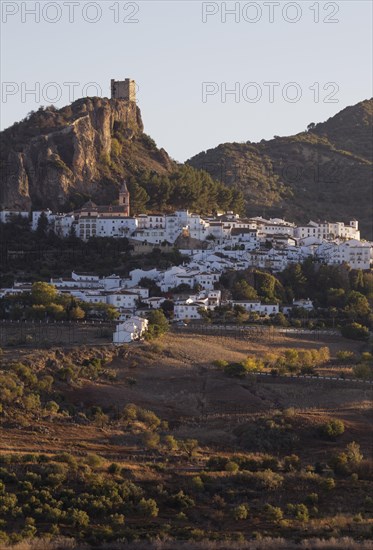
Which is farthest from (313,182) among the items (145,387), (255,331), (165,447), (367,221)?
(165,447)

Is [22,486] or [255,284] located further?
[255,284]

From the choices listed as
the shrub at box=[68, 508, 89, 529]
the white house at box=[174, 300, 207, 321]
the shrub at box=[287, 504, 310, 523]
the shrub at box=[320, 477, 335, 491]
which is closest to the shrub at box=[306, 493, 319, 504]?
the shrub at box=[287, 504, 310, 523]

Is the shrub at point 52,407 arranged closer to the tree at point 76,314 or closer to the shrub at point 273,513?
the shrub at point 273,513

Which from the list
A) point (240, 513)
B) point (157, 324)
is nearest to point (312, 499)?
point (240, 513)

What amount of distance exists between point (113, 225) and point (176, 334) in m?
19.4

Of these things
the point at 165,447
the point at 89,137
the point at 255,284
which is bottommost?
the point at 165,447

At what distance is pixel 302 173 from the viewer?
133 meters

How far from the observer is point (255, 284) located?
240 feet

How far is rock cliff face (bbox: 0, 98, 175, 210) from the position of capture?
8650cm

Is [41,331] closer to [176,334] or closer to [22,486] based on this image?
[176,334]

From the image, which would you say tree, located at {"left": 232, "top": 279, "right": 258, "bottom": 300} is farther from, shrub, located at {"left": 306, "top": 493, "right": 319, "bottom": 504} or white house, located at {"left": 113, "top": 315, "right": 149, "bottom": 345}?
shrub, located at {"left": 306, "top": 493, "right": 319, "bottom": 504}

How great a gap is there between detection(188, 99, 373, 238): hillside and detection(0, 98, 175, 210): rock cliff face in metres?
12.6

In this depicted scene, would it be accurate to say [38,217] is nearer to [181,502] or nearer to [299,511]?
[181,502]

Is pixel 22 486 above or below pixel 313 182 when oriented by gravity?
below
